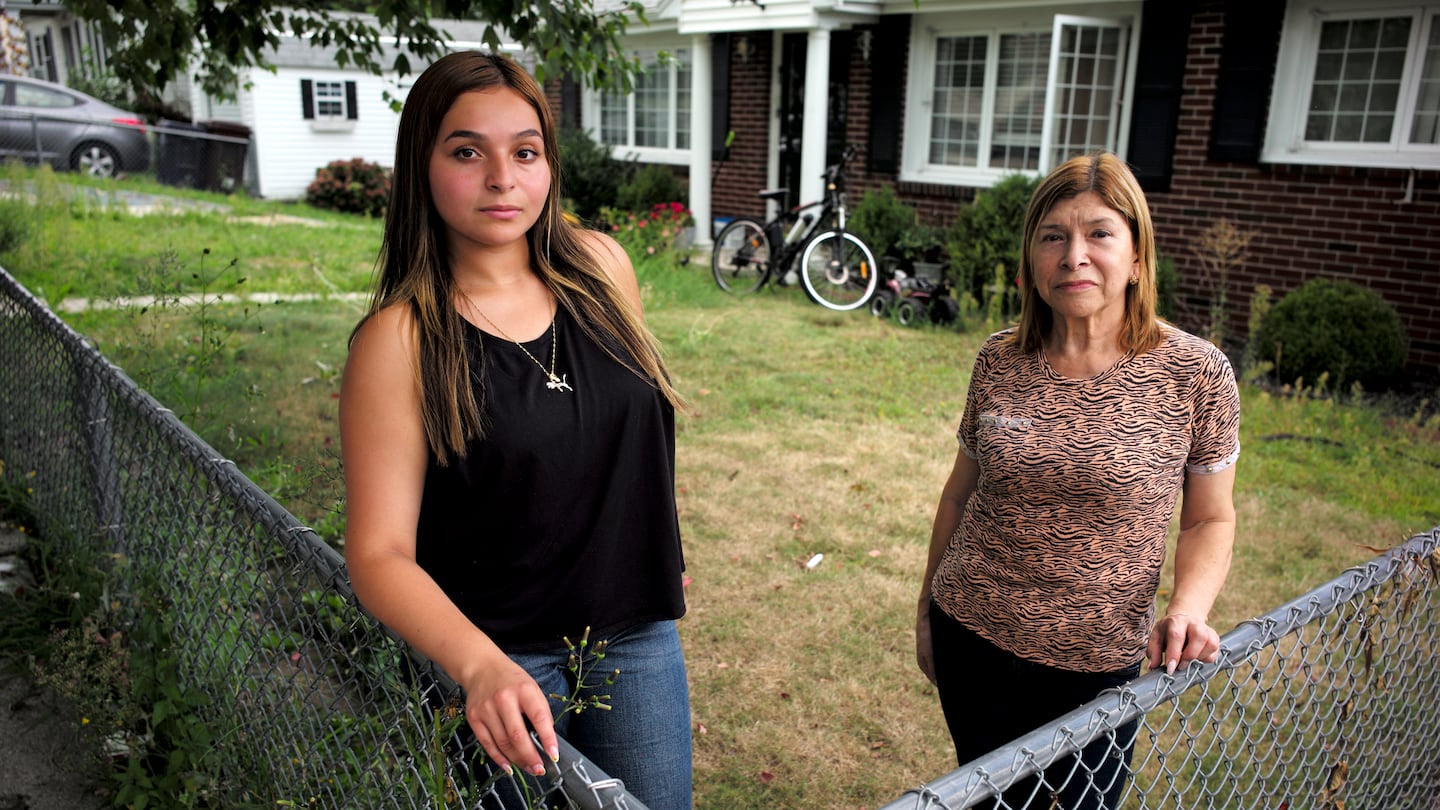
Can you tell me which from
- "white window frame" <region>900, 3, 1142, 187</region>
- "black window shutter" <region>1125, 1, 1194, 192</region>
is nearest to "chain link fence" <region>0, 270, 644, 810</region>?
"white window frame" <region>900, 3, 1142, 187</region>

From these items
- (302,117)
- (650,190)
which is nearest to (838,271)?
(650,190)

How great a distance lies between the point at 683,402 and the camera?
1.79m

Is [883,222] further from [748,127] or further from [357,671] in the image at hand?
[357,671]

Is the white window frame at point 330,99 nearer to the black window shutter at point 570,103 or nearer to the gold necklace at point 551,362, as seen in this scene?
the black window shutter at point 570,103

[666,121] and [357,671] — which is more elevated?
[666,121]

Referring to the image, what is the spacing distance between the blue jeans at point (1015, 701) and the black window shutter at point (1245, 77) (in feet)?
25.7

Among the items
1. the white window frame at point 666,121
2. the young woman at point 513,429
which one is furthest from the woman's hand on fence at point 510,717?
the white window frame at point 666,121

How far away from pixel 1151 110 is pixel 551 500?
8894 mm

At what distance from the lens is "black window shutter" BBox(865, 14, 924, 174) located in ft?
36.9

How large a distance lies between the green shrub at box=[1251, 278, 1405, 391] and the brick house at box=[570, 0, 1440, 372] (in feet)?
2.55

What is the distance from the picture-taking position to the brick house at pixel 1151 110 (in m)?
7.94

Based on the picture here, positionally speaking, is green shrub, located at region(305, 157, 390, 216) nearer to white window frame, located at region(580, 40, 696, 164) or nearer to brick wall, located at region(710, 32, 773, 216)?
white window frame, located at region(580, 40, 696, 164)

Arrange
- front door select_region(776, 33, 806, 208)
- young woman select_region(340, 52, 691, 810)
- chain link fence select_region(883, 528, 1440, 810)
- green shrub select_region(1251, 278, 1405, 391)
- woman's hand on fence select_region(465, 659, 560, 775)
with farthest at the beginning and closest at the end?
front door select_region(776, 33, 806, 208)
green shrub select_region(1251, 278, 1405, 391)
young woman select_region(340, 52, 691, 810)
chain link fence select_region(883, 528, 1440, 810)
woman's hand on fence select_region(465, 659, 560, 775)

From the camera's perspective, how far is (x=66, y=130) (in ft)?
56.6
